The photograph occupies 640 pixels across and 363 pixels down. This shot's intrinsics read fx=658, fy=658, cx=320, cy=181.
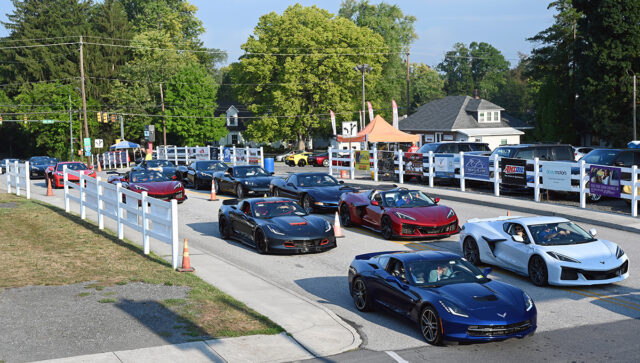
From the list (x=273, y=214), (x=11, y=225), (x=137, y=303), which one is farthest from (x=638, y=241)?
(x=11, y=225)

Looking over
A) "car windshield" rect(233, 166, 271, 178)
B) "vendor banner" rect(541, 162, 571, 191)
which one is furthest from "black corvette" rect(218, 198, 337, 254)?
"vendor banner" rect(541, 162, 571, 191)

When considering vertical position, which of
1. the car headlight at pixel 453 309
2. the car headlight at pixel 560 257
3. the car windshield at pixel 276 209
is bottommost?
the car headlight at pixel 453 309

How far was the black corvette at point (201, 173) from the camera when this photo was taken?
31.2 m

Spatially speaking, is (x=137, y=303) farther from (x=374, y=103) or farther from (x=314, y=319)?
(x=374, y=103)

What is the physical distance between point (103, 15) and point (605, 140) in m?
70.1

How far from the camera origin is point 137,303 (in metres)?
10.8

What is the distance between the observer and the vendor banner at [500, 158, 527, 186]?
24600 mm

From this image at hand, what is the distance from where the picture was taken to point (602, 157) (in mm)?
23406

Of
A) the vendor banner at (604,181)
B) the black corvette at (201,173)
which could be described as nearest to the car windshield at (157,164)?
the black corvette at (201,173)

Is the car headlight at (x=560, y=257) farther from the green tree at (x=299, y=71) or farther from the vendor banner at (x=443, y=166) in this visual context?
the green tree at (x=299, y=71)

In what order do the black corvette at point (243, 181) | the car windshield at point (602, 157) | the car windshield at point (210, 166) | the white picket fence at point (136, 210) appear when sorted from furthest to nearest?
the car windshield at point (210, 166) < the black corvette at point (243, 181) < the car windshield at point (602, 157) < the white picket fence at point (136, 210)

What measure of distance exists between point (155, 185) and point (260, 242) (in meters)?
10.2

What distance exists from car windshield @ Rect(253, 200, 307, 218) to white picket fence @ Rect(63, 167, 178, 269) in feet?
8.85

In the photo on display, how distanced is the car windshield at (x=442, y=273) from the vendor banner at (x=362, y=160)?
25.1 meters
